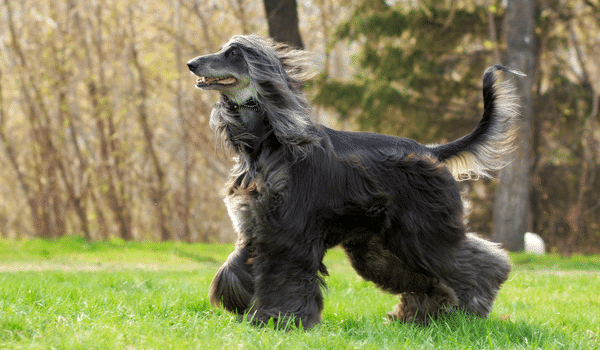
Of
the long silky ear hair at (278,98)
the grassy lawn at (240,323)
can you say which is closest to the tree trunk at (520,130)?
the grassy lawn at (240,323)

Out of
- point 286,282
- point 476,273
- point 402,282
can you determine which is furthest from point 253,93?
point 476,273

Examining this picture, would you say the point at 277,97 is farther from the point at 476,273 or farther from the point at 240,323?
the point at 476,273

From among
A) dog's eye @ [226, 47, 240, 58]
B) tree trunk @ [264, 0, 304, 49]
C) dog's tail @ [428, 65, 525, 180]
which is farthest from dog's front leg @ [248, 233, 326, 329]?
tree trunk @ [264, 0, 304, 49]

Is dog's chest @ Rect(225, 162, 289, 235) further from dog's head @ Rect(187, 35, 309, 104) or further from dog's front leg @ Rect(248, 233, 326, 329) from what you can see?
dog's head @ Rect(187, 35, 309, 104)

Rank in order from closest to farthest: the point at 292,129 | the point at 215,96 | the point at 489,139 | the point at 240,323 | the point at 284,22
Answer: the point at 240,323 → the point at 292,129 → the point at 489,139 → the point at 284,22 → the point at 215,96

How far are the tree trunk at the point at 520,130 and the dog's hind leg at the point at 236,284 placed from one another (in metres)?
6.63

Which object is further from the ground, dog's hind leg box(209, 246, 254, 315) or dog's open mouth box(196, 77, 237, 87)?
dog's open mouth box(196, 77, 237, 87)

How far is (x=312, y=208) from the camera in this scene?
9.93 feet

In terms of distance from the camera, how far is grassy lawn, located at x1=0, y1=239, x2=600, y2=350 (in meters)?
2.47

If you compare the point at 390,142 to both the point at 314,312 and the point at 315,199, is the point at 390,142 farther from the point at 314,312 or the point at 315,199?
the point at 314,312

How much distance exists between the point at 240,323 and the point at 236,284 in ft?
0.80

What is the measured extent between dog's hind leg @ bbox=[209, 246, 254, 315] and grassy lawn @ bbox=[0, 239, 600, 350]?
102 millimetres

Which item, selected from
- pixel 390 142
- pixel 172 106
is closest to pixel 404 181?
pixel 390 142

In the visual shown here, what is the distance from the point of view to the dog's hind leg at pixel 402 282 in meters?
3.31
